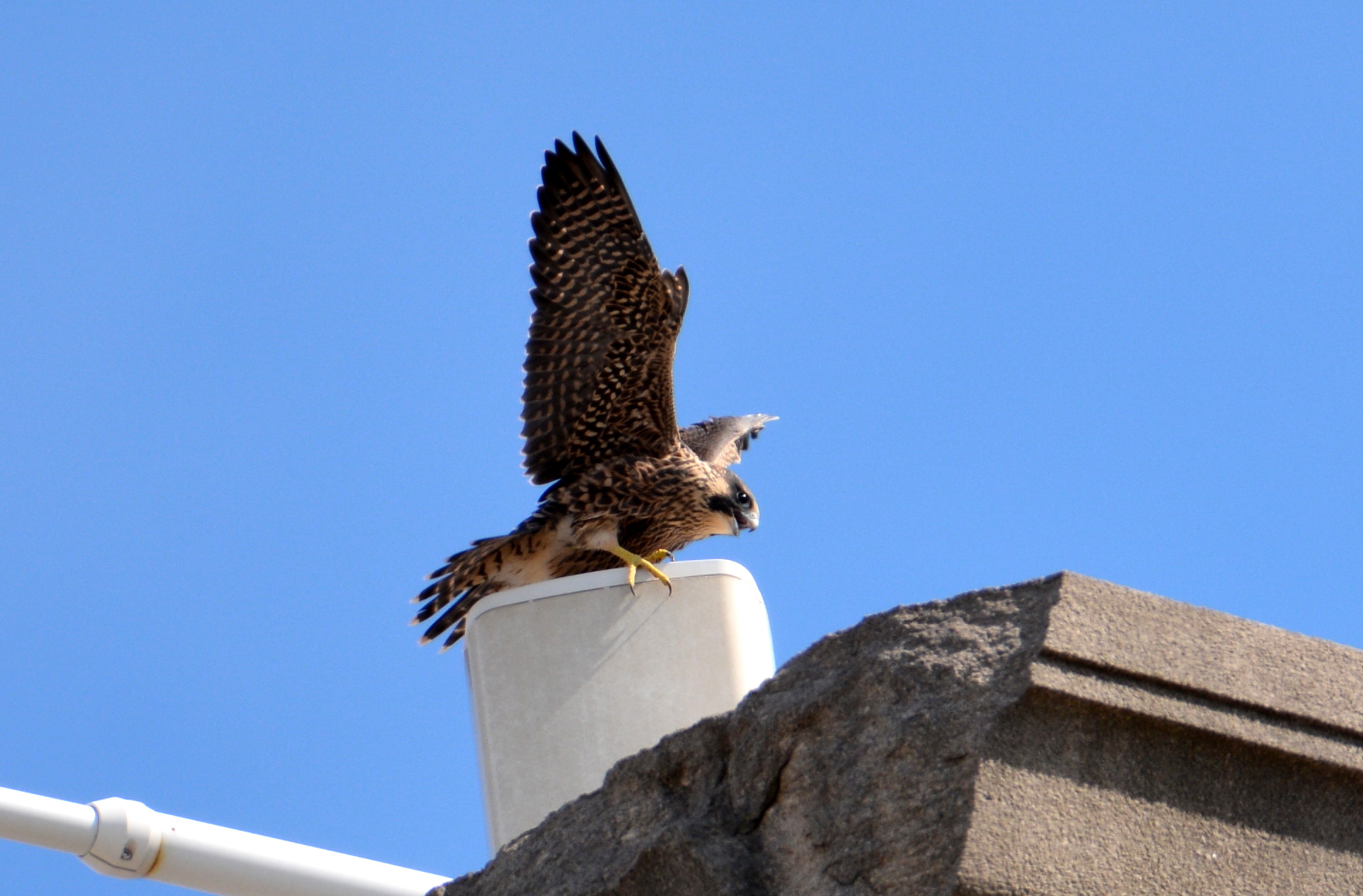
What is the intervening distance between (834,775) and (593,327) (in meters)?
3.89

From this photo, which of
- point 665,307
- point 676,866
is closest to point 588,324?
point 665,307

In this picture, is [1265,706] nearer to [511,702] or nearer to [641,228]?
[511,702]

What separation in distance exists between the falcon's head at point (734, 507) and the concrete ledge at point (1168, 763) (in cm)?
413

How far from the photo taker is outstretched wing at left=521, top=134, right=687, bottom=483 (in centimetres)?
536

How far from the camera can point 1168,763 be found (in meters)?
1.72

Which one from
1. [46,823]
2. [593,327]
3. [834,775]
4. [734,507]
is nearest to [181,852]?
[46,823]

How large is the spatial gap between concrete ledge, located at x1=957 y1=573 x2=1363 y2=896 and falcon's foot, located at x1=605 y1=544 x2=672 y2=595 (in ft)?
3.96

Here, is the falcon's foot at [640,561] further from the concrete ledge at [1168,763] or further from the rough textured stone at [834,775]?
the concrete ledge at [1168,763]

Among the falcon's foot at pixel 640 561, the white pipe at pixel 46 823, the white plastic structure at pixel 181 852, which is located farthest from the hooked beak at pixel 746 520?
the white pipe at pixel 46 823

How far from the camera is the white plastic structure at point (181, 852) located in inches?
114

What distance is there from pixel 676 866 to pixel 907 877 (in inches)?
11.5

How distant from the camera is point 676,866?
1793mm

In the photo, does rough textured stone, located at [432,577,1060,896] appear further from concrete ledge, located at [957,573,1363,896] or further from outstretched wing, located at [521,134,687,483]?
outstretched wing, located at [521,134,687,483]

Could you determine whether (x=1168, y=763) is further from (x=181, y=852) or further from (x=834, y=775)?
(x=181, y=852)
